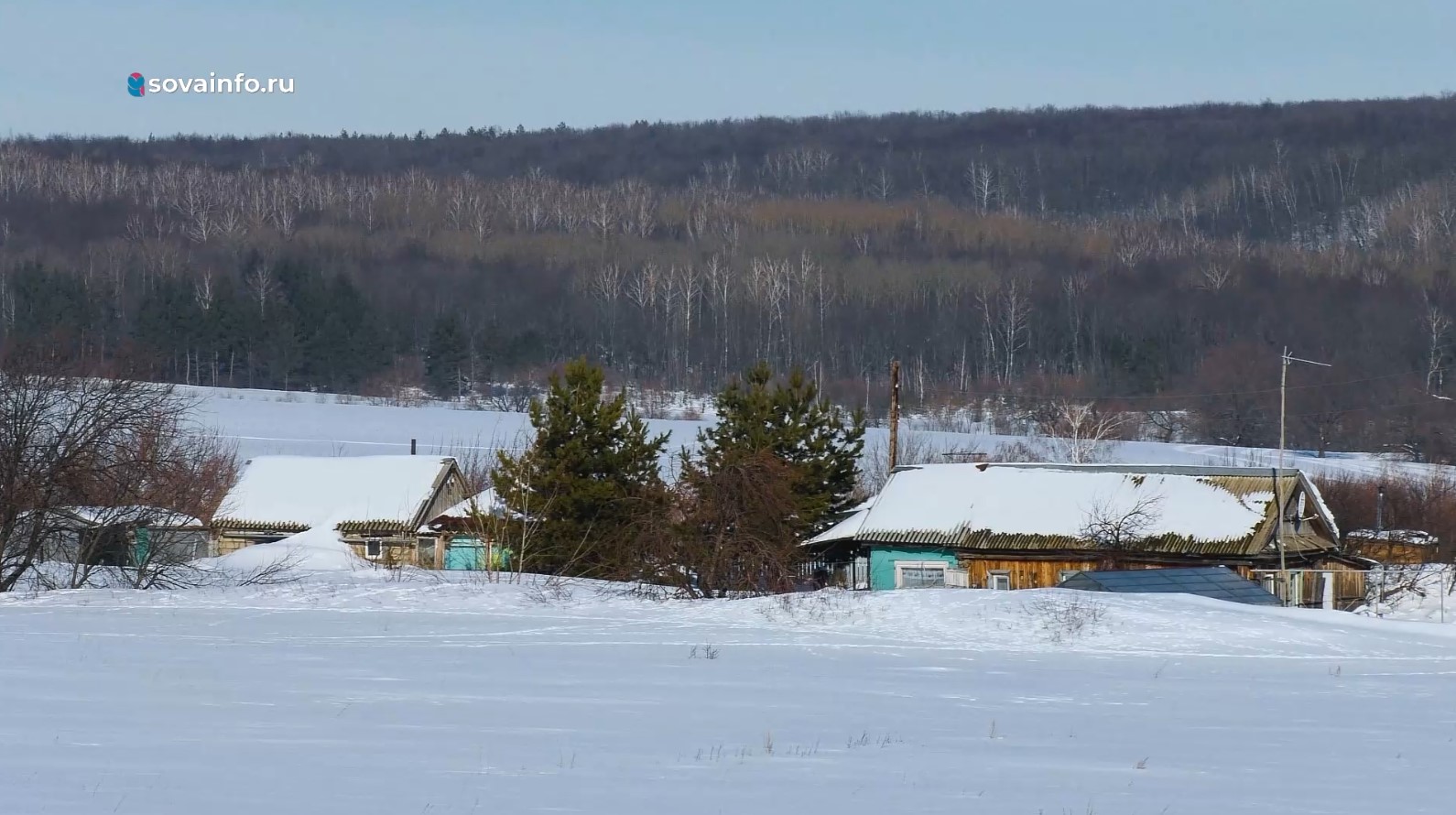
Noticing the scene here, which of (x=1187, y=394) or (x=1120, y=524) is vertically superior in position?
(x=1187, y=394)

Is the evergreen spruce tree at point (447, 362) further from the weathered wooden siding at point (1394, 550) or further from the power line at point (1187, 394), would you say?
the weathered wooden siding at point (1394, 550)

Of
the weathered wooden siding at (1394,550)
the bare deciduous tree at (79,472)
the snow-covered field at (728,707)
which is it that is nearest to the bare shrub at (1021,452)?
the weathered wooden siding at (1394,550)

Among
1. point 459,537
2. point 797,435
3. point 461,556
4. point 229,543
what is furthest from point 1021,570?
point 229,543

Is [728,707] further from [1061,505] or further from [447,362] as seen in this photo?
[447,362]

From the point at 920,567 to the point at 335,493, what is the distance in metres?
22.4

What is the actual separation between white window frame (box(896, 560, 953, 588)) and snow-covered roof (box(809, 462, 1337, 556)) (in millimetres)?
997

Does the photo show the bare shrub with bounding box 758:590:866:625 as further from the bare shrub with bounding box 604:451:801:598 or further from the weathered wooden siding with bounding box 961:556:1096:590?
the weathered wooden siding with bounding box 961:556:1096:590

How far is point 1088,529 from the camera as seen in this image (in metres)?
A: 37.7

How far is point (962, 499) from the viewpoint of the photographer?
39.3m

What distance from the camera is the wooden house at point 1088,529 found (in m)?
37.2

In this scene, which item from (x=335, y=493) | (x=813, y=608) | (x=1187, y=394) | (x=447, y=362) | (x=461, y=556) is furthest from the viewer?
(x=447, y=362)

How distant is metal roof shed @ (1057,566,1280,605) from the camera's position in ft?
104

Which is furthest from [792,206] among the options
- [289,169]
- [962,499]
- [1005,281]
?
[962,499]

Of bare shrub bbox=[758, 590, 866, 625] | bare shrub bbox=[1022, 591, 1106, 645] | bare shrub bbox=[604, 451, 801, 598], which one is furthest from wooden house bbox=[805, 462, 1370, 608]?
bare shrub bbox=[1022, 591, 1106, 645]
